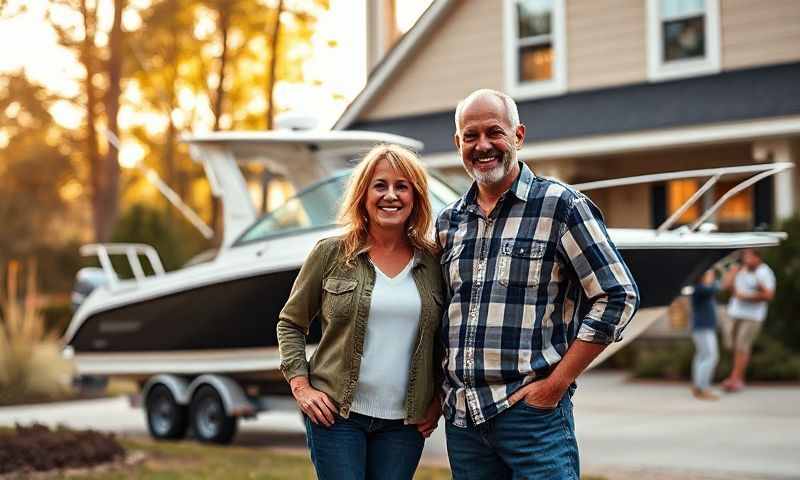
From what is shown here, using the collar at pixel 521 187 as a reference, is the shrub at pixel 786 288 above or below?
below

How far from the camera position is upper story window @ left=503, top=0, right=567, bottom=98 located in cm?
1844

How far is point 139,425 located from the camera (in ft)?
43.5

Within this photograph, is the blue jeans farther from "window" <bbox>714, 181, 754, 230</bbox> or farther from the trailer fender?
"window" <bbox>714, 181, 754, 230</bbox>

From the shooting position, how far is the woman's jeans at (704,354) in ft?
44.4

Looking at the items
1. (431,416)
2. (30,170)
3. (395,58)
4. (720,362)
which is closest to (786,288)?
(720,362)

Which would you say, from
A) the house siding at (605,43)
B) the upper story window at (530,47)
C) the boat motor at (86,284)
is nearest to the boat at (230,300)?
the boat motor at (86,284)

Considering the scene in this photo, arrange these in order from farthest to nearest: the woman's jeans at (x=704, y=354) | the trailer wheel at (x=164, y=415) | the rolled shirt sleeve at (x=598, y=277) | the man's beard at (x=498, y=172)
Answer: the woman's jeans at (x=704, y=354) → the trailer wheel at (x=164, y=415) → the man's beard at (x=498, y=172) → the rolled shirt sleeve at (x=598, y=277)

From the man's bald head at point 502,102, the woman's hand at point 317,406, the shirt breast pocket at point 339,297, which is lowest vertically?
the woman's hand at point 317,406

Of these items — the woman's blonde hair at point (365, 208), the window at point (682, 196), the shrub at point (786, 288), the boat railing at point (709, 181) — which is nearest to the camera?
the woman's blonde hair at point (365, 208)

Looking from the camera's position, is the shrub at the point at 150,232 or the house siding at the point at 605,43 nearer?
the house siding at the point at 605,43

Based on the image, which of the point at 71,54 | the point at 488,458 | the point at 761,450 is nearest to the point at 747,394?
the point at 761,450

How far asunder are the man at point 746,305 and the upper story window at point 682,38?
3.52 metres

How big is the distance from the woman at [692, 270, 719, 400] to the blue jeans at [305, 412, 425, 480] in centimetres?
968

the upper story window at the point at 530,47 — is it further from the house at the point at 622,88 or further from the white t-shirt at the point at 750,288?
the white t-shirt at the point at 750,288
